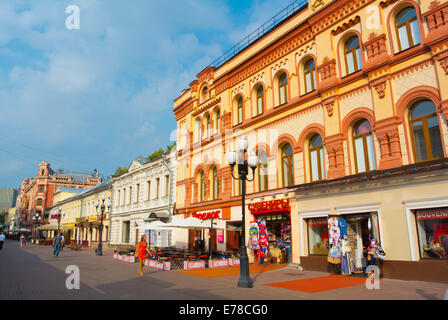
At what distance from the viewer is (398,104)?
13.0m

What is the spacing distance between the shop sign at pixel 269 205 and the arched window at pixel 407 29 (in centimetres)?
888

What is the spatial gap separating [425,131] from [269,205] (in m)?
8.36

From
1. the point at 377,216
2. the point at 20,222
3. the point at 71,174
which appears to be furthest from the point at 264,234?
the point at 20,222

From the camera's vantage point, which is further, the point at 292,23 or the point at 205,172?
the point at 205,172

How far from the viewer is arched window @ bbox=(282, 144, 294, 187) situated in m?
17.8

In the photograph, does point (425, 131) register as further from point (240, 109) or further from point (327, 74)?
point (240, 109)

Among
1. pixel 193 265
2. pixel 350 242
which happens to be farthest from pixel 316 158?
pixel 193 265

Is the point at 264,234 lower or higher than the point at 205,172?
lower

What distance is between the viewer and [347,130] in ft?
49.0

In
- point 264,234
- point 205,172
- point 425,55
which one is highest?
point 425,55

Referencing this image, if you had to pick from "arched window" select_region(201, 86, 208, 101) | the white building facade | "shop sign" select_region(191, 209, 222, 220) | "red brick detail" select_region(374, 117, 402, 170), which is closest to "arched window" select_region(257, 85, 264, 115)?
"arched window" select_region(201, 86, 208, 101)
